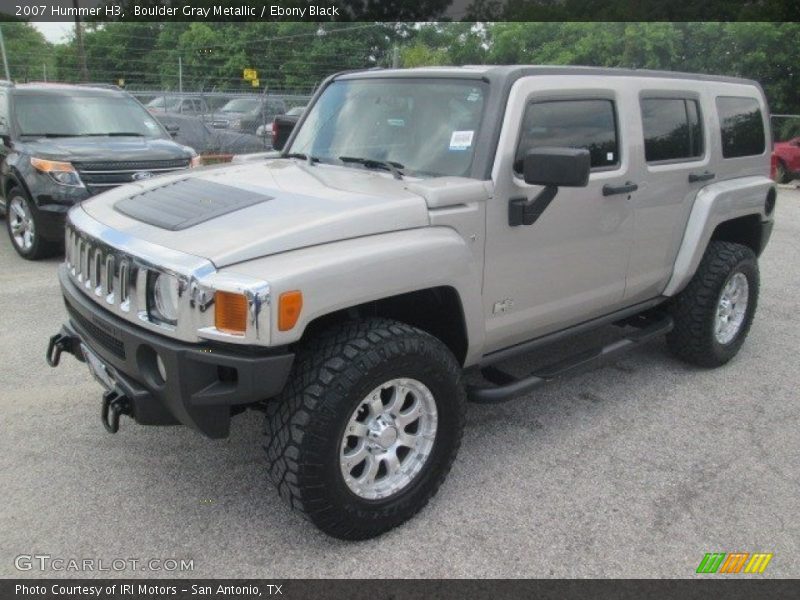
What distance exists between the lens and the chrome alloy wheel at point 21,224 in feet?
24.1

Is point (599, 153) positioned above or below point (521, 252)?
above

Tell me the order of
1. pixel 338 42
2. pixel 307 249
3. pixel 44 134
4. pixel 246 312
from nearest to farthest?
pixel 246 312
pixel 307 249
pixel 44 134
pixel 338 42

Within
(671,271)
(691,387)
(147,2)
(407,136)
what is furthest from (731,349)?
(147,2)

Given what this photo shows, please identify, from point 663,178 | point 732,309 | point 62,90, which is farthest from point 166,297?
point 62,90

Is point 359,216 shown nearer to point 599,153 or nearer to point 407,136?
point 407,136

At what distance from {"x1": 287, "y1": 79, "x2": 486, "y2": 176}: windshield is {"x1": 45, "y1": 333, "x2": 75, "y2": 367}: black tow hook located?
1596 millimetres

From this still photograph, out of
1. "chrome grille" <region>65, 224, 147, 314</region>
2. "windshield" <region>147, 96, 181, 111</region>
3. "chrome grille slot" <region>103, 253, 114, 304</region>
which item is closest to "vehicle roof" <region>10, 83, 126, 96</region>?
"chrome grille" <region>65, 224, 147, 314</region>

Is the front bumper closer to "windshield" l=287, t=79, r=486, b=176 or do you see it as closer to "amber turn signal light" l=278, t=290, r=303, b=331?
"amber turn signal light" l=278, t=290, r=303, b=331

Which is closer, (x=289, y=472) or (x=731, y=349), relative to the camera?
(x=289, y=472)

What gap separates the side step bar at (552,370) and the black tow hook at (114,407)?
5.14ft

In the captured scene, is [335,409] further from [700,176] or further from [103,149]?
[103,149]

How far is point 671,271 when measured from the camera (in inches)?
176

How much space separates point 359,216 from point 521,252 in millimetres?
953

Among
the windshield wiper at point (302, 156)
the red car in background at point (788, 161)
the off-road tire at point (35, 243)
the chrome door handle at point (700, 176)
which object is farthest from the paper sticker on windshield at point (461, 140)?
the red car in background at point (788, 161)
